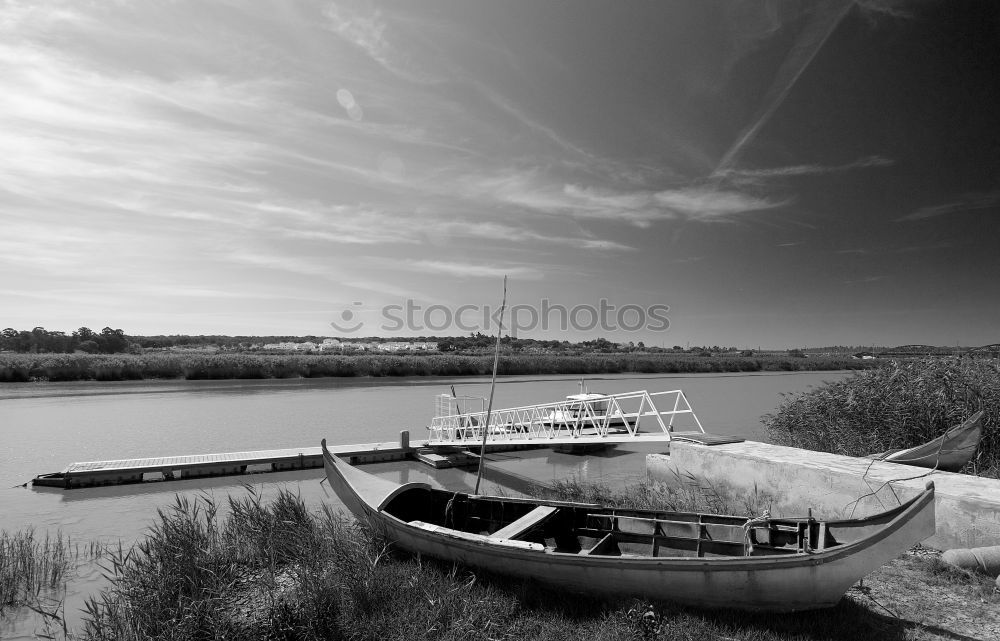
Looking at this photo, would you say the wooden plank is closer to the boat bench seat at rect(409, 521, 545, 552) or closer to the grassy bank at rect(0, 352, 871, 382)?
the boat bench seat at rect(409, 521, 545, 552)

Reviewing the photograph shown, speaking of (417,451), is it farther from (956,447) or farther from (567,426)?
(956,447)

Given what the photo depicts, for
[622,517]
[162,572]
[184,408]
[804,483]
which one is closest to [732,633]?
[622,517]

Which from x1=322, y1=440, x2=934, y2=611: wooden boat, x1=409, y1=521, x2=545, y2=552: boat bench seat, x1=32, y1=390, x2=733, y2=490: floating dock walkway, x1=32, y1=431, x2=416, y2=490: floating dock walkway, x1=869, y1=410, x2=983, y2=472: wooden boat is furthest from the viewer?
x1=32, y1=431, x2=416, y2=490: floating dock walkway

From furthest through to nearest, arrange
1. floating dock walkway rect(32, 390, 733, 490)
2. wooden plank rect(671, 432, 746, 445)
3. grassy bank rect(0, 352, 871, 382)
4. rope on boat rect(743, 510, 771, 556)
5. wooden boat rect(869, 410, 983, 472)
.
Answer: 1. grassy bank rect(0, 352, 871, 382)
2. floating dock walkway rect(32, 390, 733, 490)
3. wooden plank rect(671, 432, 746, 445)
4. wooden boat rect(869, 410, 983, 472)
5. rope on boat rect(743, 510, 771, 556)

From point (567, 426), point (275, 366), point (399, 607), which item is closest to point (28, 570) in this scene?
point (399, 607)

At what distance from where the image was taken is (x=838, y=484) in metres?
9.18

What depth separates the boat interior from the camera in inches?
233

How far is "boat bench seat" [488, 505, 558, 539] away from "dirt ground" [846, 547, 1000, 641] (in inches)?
141

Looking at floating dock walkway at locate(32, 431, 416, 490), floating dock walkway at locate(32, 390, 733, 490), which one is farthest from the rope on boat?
floating dock walkway at locate(32, 431, 416, 490)

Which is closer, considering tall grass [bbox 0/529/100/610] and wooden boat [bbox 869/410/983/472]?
tall grass [bbox 0/529/100/610]

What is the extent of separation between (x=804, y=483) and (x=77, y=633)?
1119cm

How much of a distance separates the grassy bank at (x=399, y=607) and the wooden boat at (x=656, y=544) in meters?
0.22

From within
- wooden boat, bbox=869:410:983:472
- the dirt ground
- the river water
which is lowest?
the river water

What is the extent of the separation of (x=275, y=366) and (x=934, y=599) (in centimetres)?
4930
